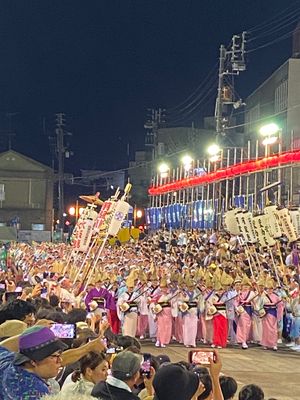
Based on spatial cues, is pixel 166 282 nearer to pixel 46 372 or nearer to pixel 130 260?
pixel 130 260

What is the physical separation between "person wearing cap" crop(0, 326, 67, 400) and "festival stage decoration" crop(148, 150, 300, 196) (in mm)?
18704

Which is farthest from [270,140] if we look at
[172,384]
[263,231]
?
[172,384]

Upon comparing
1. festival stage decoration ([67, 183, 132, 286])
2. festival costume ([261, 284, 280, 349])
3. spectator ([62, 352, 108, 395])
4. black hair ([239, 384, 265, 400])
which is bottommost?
festival costume ([261, 284, 280, 349])

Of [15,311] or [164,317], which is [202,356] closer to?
[15,311]

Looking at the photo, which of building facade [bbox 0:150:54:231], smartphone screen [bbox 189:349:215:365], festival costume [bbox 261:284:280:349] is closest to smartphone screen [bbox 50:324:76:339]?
smartphone screen [bbox 189:349:215:365]

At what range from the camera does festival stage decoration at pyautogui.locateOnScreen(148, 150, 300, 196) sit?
2281cm

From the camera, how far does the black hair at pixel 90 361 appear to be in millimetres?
5078

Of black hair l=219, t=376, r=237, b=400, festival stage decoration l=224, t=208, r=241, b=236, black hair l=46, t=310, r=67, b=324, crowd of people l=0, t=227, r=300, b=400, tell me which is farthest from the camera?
festival stage decoration l=224, t=208, r=241, b=236

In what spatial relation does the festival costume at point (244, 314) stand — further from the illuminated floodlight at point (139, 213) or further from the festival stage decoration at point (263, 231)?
the illuminated floodlight at point (139, 213)

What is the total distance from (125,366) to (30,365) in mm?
761

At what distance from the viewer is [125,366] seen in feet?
14.9

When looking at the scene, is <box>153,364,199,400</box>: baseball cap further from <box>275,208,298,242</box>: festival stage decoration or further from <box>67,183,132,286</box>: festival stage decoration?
<box>275,208,298,242</box>: festival stage decoration

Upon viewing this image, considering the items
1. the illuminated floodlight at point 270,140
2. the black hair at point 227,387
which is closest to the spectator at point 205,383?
the black hair at point 227,387

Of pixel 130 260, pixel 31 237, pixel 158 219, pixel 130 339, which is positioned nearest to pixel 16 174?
pixel 31 237
